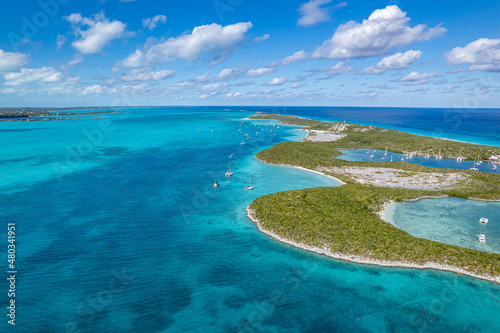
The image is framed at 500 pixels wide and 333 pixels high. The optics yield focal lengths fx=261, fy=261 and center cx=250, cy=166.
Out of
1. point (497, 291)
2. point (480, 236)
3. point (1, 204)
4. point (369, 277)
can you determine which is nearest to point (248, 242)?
point (369, 277)

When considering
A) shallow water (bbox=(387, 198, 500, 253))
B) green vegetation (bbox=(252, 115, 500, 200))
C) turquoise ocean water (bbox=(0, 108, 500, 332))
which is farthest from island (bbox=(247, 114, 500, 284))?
shallow water (bbox=(387, 198, 500, 253))

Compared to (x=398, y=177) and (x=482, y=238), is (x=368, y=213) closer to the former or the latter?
(x=482, y=238)

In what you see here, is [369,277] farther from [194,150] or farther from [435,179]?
[194,150]

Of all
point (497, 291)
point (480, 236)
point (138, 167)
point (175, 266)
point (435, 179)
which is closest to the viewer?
point (497, 291)

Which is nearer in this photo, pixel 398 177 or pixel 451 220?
pixel 451 220

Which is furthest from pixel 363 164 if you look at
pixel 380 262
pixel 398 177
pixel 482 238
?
pixel 380 262

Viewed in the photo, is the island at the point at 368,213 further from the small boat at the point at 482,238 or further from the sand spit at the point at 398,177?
the small boat at the point at 482,238
